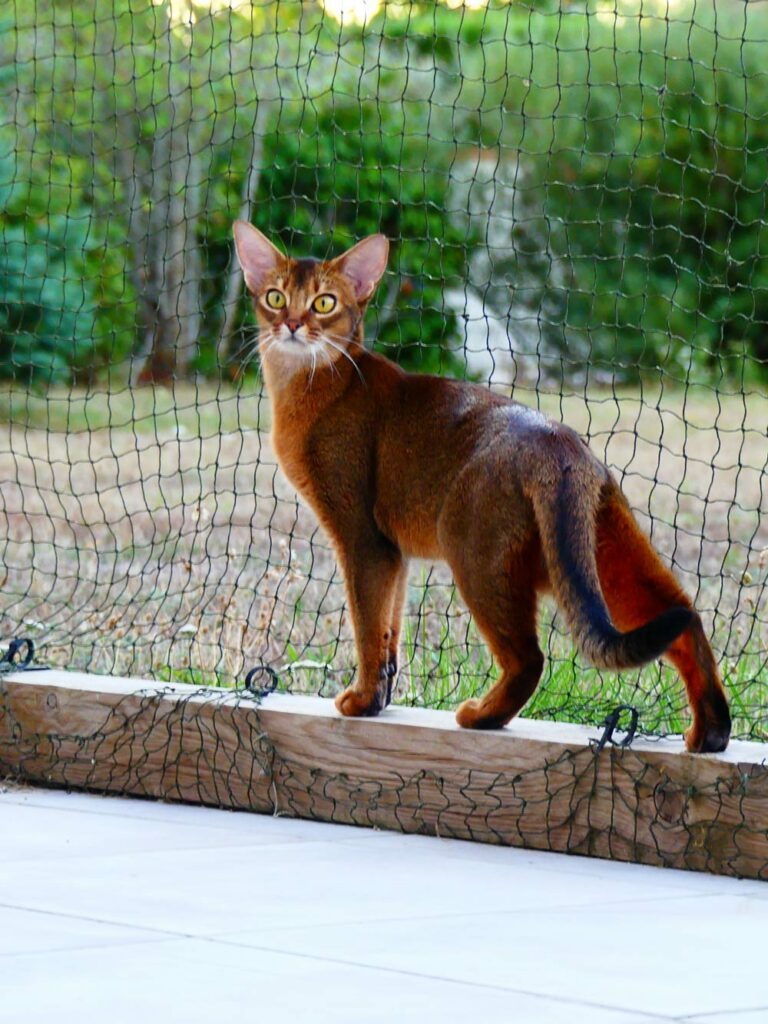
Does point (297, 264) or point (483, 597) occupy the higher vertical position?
point (297, 264)

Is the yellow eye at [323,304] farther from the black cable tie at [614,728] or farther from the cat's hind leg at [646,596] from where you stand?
the black cable tie at [614,728]

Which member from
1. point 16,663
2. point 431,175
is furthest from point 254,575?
point 431,175

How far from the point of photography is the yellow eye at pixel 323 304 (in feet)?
11.9

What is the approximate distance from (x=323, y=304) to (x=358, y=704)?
87 cm

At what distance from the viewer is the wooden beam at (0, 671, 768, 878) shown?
3020mm

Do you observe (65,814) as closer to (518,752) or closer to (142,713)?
(142,713)

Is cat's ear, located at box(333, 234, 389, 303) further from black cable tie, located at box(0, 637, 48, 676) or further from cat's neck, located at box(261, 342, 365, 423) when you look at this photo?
black cable tie, located at box(0, 637, 48, 676)

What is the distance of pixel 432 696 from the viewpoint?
4.17 meters

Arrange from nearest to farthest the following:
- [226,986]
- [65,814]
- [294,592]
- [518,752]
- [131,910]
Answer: [226,986]
[131,910]
[518,752]
[65,814]
[294,592]

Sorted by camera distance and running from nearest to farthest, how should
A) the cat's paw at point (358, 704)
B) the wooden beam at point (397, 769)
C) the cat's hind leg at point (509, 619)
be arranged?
the wooden beam at point (397, 769), the cat's hind leg at point (509, 619), the cat's paw at point (358, 704)

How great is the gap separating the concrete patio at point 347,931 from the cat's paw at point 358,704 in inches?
9.3

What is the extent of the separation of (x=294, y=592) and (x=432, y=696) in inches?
53.3

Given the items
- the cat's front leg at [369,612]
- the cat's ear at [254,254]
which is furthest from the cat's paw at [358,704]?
the cat's ear at [254,254]

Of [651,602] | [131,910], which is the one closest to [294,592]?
[651,602]
